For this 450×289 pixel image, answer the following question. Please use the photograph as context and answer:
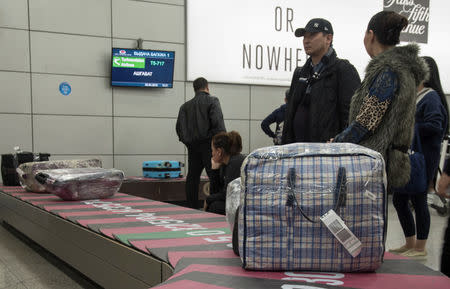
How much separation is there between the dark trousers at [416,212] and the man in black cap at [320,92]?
0.72 m

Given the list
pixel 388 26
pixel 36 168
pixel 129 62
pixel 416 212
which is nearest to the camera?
pixel 388 26

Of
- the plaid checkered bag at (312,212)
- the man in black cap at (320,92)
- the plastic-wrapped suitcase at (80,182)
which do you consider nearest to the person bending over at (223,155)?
the man in black cap at (320,92)

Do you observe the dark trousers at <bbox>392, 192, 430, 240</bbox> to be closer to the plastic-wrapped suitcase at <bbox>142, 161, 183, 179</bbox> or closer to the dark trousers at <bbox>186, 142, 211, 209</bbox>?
the dark trousers at <bbox>186, 142, 211, 209</bbox>

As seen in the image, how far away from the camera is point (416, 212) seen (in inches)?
101

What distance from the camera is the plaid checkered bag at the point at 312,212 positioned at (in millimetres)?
1191

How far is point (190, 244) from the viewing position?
1.65 metres

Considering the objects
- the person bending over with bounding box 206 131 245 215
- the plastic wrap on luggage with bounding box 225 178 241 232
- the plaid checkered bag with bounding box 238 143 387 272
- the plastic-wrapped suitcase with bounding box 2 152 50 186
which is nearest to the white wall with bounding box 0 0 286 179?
the plastic-wrapped suitcase with bounding box 2 152 50 186

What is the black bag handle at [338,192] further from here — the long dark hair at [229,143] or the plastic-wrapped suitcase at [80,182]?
the plastic-wrapped suitcase at [80,182]

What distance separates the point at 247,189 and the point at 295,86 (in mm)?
1206

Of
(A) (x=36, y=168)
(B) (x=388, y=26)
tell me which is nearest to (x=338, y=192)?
(B) (x=388, y=26)

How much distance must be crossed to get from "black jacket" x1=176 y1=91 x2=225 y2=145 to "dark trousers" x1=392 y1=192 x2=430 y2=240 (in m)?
2.05

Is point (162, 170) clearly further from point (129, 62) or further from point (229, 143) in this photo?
point (229, 143)

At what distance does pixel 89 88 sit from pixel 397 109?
462cm

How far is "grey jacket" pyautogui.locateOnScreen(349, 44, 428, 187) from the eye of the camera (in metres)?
1.73
